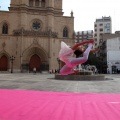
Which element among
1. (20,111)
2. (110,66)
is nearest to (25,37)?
(110,66)

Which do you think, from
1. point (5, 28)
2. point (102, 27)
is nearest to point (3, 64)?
point (5, 28)

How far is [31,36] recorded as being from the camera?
45906mm

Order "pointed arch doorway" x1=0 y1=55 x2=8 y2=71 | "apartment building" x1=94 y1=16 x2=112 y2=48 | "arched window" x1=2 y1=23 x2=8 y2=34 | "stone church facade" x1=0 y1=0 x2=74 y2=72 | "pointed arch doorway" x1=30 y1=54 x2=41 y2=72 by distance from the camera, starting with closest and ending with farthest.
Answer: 1. "stone church facade" x1=0 y1=0 x2=74 y2=72
2. "pointed arch doorway" x1=0 y1=55 x2=8 y2=71
3. "arched window" x1=2 y1=23 x2=8 y2=34
4. "pointed arch doorway" x1=30 y1=54 x2=41 y2=72
5. "apartment building" x1=94 y1=16 x2=112 y2=48

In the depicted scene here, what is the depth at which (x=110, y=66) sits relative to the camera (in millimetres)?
57656

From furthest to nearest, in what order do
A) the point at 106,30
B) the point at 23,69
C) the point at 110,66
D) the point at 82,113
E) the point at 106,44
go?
the point at 106,30, the point at 106,44, the point at 110,66, the point at 23,69, the point at 82,113

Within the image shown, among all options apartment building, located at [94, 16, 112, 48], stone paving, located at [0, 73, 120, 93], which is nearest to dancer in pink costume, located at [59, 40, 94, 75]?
stone paving, located at [0, 73, 120, 93]

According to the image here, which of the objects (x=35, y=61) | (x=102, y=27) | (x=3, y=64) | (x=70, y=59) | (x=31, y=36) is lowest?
(x=70, y=59)

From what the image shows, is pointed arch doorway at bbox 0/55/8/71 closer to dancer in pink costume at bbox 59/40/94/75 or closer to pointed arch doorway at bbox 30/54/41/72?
pointed arch doorway at bbox 30/54/41/72

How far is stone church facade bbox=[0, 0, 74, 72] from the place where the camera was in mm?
45125

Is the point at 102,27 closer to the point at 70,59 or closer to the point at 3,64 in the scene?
the point at 3,64

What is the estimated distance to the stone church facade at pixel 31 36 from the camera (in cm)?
4512

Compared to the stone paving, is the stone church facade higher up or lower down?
higher up

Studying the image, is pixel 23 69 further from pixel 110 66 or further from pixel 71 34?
pixel 110 66

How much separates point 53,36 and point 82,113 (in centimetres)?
4070
